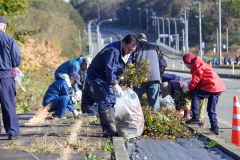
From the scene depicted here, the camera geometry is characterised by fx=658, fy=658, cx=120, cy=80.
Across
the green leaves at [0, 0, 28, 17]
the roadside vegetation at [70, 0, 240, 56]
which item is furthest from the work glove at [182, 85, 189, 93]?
the roadside vegetation at [70, 0, 240, 56]

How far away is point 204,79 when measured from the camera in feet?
38.5

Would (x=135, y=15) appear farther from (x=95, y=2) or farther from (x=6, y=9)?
(x=6, y=9)

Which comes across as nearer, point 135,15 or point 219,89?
point 219,89

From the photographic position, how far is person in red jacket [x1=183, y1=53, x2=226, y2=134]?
1161 cm

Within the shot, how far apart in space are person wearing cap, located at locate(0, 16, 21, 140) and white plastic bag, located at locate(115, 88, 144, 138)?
5.36 feet

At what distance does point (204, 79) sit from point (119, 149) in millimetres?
3612

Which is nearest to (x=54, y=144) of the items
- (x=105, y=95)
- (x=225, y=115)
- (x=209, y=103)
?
(x=105, y=95)

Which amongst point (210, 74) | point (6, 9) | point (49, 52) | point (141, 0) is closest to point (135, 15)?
point (141, 0)

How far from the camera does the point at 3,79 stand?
9.52 meters

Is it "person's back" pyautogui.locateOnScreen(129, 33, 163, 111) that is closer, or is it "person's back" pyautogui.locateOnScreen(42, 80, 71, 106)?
"person's back" pyautogui.locateOnScreen(129, 33, 163, 111)

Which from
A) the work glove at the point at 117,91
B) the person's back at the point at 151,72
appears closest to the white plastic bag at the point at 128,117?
the work glove at the point at 117,91

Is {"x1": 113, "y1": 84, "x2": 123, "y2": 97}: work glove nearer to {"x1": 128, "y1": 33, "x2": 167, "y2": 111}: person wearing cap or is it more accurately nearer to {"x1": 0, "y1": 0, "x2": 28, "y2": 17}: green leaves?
{"x1": 128, "y1": 33, "x2": 167, "y2": 111}: person wearing cap

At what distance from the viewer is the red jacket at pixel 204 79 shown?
11.6 metres

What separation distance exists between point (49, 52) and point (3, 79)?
39855mm
